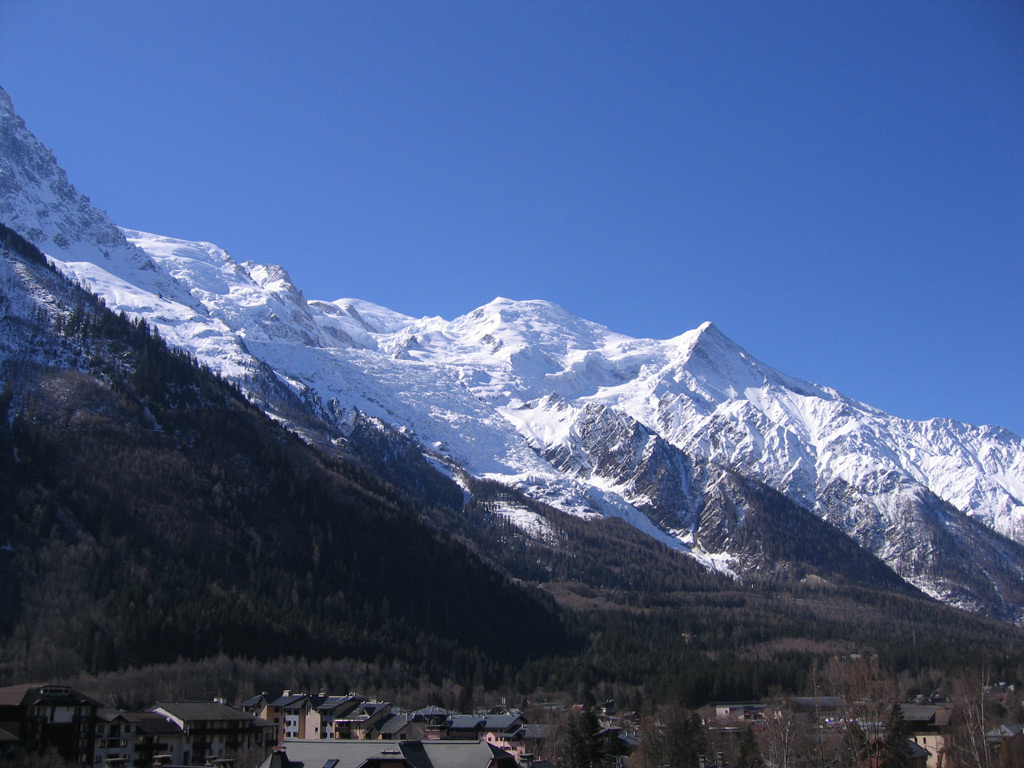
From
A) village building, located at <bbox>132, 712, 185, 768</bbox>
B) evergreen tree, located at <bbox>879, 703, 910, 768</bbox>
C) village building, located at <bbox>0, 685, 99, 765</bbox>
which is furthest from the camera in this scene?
village building, located at <bbox>132, 712, 185, 768</bbox>

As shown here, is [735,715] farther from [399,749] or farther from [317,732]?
[399,749]

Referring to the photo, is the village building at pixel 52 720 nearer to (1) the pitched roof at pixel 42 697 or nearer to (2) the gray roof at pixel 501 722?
(1) the pitched roof at pixel 42 697

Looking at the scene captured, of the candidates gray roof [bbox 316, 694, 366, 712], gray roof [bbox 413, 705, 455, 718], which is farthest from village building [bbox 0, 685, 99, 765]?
gray roof [bbox 413, 705, 455, 718]

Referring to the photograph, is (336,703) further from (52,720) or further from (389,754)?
(389,754)

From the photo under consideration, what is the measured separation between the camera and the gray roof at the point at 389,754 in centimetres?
10175

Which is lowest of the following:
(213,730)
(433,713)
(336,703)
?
(213,730)

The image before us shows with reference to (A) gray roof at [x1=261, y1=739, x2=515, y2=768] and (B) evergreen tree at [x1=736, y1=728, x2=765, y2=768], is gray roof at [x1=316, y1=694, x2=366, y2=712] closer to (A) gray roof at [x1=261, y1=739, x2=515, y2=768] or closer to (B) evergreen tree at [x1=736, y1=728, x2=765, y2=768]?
(A) gray roof at [x1=261, y1=739, x2=515, y2=768]

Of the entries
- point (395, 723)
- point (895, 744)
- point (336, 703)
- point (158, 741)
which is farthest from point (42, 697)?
point (895, 744)

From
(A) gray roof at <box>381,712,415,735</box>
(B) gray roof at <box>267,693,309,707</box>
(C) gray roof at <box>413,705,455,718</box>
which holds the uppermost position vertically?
(B) gray roof at <box>267,693,309,707</box>

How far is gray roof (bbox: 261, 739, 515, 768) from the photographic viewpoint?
102 m

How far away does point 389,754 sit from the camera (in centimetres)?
10094

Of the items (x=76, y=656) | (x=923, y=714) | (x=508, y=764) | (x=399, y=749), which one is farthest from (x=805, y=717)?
(x=76, y=656)

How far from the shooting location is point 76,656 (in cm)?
17638

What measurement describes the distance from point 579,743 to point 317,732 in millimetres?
47488
